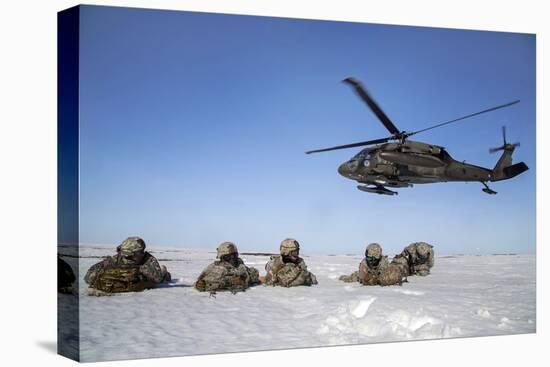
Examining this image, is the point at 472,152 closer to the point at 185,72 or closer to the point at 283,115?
the point at 283,115

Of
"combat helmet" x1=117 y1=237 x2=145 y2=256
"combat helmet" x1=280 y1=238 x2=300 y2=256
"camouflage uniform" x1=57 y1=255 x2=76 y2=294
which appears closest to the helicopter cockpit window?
"combat helmet" x1=280 y1=238 x2=300 y2=256

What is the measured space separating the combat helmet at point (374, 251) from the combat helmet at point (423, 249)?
652mm

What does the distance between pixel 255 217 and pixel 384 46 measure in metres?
3.43

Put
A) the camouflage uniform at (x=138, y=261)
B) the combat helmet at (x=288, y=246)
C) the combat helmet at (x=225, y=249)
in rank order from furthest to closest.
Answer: the combat helmet at (x=288, y=246)
the combat helmet at (x=225, y=249)
the camouflage uniform at (x=138, y=261)

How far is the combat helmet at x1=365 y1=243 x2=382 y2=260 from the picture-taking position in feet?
39.6

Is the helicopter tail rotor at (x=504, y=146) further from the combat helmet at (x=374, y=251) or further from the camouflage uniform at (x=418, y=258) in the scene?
the combat helmet at (x=374, y=251)

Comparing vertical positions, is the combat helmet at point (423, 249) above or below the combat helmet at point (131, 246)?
below

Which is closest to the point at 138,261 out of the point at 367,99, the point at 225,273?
the point at 225,273

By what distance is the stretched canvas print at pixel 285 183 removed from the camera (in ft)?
33.5

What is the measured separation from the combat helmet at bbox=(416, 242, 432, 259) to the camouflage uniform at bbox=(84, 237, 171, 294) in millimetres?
4038

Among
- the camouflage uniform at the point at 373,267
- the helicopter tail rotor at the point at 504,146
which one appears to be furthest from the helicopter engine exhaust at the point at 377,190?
the helicopter tail rotor at the point at 504,146

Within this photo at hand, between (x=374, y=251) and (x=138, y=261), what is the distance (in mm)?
3737

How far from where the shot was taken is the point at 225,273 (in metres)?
11.1

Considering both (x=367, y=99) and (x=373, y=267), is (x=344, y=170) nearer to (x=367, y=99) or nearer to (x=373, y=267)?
(x=367, y=99)
